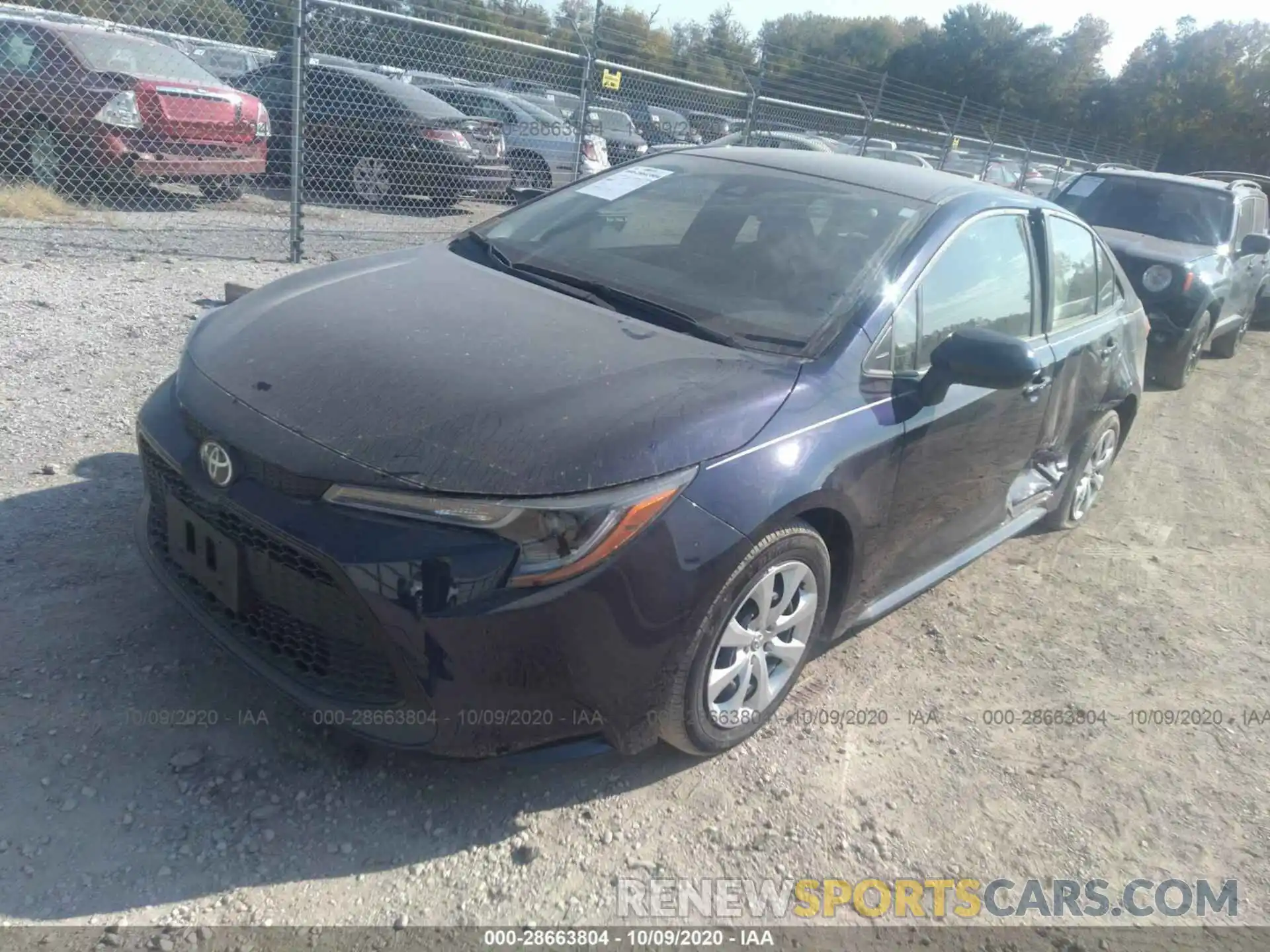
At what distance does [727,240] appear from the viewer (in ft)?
11.1

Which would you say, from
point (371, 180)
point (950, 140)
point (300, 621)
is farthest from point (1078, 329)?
point (950, 140)

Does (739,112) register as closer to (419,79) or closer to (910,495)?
(419,79)

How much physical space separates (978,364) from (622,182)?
1683 millimetres

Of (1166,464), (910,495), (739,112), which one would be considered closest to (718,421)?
(910,495)

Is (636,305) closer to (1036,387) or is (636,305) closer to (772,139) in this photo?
(1036,387)

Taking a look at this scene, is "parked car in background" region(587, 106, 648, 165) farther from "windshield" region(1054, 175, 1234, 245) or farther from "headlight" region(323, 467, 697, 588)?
"headlight" region(323, 467, 697, 588)

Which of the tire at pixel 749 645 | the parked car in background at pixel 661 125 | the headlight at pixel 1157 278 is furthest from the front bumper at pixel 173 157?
the headlight at pixel 1157 278

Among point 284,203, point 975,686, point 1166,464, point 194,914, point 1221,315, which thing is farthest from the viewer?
point 284,203

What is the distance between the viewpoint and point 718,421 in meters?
2.49

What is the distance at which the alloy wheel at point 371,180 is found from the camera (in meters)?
9.69

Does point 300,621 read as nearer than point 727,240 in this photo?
Yes

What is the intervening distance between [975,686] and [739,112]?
34.6ft

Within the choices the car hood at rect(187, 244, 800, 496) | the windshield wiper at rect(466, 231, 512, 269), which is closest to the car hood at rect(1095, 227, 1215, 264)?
the windshield wiper at rect(466, 231, 512, 269)

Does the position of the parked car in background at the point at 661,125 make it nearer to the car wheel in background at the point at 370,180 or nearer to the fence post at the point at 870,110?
the fence post at the point at 870,110
